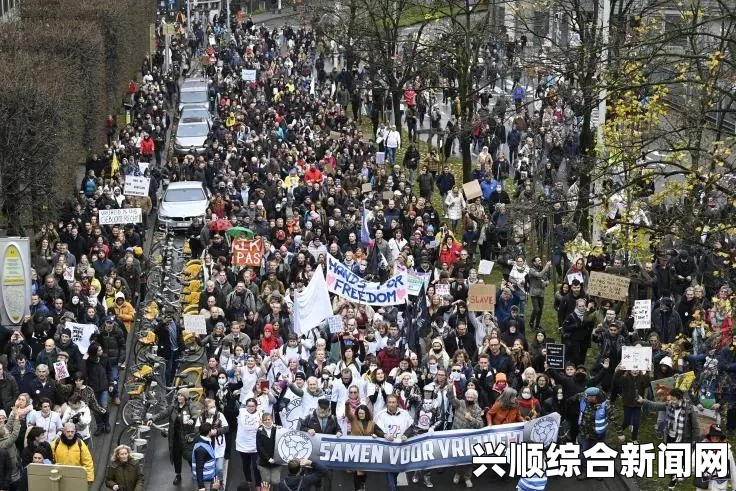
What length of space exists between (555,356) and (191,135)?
26173mm

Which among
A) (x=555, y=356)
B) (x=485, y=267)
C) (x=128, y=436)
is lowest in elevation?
(x=128, y=436)

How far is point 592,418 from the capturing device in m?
22.1

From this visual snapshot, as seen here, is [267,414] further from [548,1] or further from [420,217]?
[548,1]

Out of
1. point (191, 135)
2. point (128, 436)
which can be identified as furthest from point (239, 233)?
point (191, 135)

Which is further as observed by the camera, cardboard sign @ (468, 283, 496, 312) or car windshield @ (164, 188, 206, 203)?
car windshield @ (164, 188, 206, 203)

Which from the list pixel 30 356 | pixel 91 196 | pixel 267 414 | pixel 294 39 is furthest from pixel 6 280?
pixel 294 39

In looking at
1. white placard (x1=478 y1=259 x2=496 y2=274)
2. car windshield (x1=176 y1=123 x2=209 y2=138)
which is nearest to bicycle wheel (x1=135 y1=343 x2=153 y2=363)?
white placard (x1=478 y1=259 x2=496 y2=274)

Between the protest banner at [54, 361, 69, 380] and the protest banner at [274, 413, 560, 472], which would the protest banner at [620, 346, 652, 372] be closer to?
the protest banner at [274, 413, 560, 472]

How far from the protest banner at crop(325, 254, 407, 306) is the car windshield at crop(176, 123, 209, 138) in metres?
22.4

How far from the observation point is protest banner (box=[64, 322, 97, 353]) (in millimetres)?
24531

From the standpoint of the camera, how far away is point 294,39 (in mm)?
69250

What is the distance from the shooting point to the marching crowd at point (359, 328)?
21.6 m

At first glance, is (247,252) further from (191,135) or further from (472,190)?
(191,135)

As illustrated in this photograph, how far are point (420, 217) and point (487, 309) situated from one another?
21.9 ft
